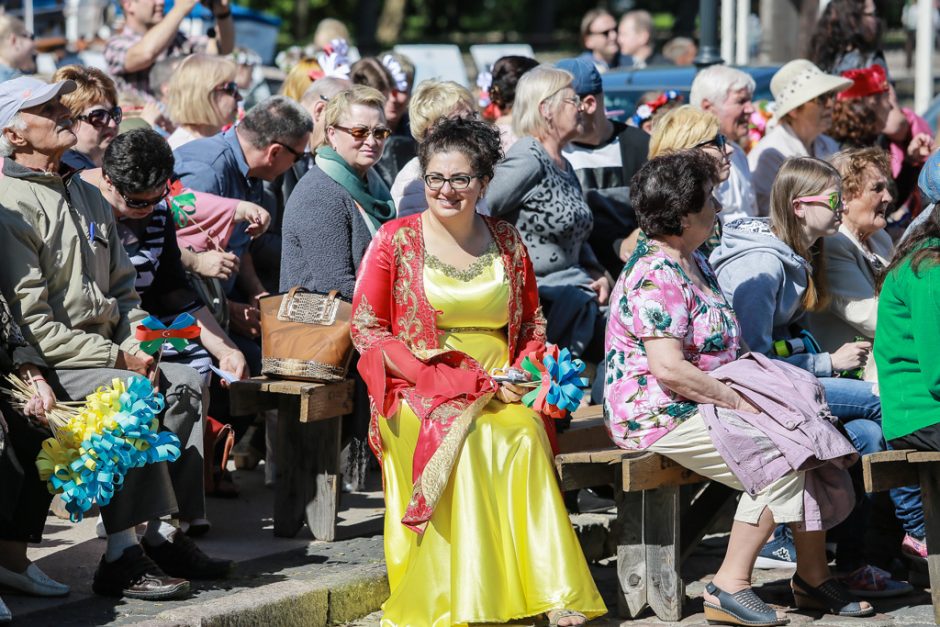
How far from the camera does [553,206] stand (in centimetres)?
639

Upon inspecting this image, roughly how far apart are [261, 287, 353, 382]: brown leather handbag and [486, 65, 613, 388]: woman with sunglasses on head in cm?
110

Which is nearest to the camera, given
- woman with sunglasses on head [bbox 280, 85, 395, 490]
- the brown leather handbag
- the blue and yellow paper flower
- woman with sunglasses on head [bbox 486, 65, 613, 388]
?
the blue and yellow paper flower

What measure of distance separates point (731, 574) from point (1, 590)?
261 centimetres

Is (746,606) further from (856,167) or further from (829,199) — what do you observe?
(856,167)

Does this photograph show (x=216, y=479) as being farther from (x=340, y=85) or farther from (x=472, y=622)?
(x=340, y=85)

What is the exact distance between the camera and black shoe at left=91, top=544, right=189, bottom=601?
15.6 feet

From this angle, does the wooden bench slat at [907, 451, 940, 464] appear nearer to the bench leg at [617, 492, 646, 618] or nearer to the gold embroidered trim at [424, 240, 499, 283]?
the bench leg at [617, 492, 646, 618]

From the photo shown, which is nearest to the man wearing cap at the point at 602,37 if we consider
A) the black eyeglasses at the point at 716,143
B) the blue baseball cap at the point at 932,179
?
the black eyeglasses at the point at 716,143


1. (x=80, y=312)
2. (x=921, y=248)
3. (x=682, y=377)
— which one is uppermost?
(x=921, y=248)

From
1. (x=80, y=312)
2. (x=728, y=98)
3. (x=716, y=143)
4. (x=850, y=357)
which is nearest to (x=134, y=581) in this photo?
(x=80, y=312)

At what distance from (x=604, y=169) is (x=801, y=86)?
1.38 meters

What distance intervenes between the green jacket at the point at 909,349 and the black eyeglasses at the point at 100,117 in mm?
3243

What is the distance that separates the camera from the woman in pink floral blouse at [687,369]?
4984mm

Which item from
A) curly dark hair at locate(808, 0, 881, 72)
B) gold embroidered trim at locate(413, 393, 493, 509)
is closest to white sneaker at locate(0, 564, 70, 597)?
gold embroidered trim at locate(413, 393, 493, 509)
